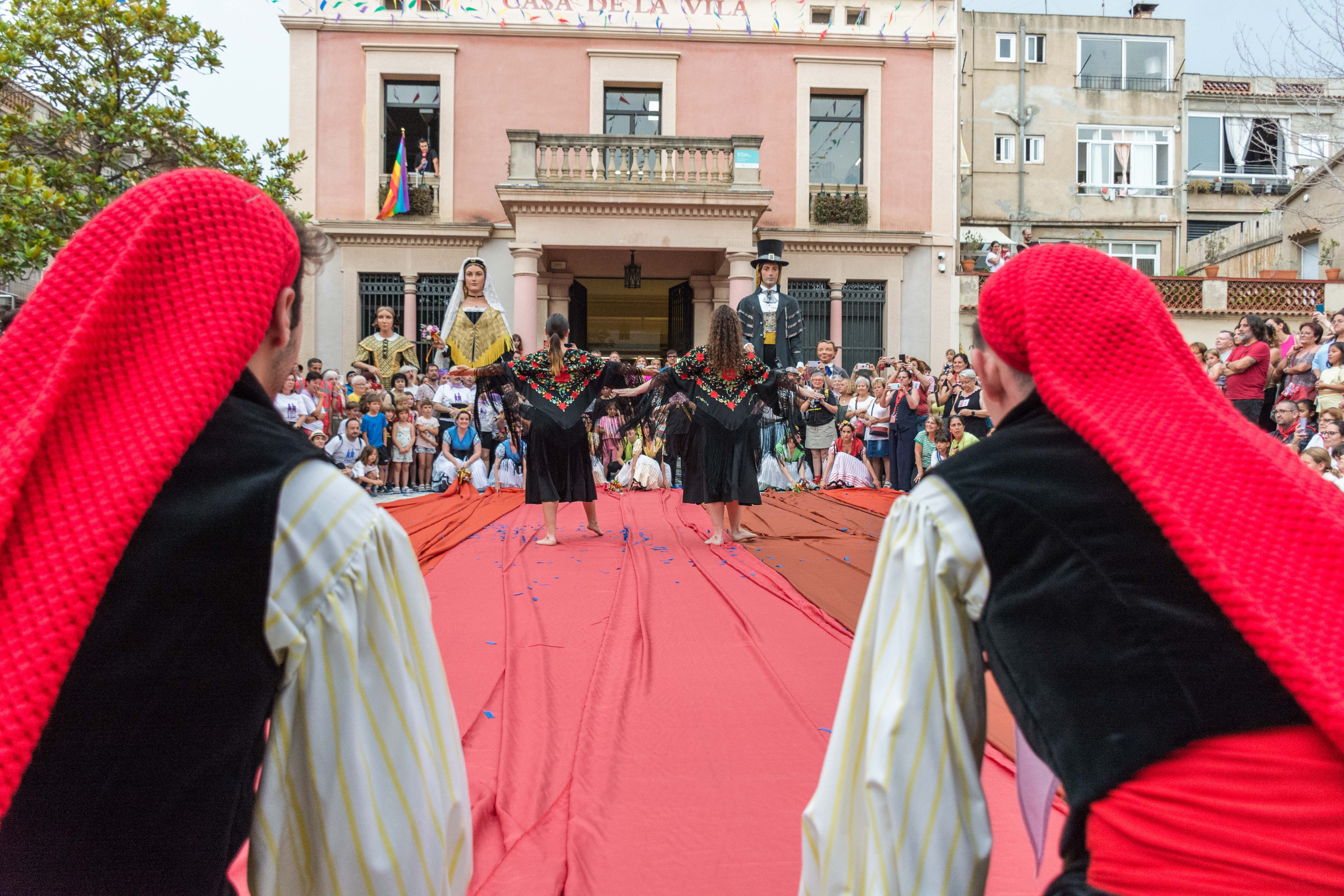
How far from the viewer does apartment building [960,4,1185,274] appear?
2784 centimetres

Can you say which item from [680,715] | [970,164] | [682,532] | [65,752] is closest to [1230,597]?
[65,752]

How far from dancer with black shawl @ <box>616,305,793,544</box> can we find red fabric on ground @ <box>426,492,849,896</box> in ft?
4.63

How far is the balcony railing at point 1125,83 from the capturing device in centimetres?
2861

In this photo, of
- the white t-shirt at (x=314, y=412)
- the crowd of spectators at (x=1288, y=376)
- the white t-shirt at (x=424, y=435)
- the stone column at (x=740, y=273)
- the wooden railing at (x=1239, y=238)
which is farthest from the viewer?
the wooden railing at (x=1239, y=238)

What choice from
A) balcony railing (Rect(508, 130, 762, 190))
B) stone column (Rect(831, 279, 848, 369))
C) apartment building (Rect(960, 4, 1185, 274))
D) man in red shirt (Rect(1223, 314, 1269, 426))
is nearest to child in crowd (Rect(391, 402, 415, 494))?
balcony railing (Rect(508, 130, 762, 190))

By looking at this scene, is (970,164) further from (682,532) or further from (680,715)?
(680,715)

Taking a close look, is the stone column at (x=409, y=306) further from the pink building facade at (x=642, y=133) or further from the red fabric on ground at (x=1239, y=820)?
the red fabric on ground at (x=1239, y=820)

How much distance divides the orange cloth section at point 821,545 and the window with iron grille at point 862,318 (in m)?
7.42

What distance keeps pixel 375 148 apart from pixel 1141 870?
1838cm

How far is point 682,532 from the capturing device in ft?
27.4

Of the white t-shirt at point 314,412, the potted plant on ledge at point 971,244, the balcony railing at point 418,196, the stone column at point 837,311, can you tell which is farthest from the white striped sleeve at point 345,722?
the potted plant on ledge at point 971,244

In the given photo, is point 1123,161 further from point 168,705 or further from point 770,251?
point 168,705

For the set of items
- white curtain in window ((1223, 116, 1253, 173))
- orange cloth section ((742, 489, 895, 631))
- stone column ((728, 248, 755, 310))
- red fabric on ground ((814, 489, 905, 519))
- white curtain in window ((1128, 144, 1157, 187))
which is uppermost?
white curtain in window ((1223, 116, 1253, 173))

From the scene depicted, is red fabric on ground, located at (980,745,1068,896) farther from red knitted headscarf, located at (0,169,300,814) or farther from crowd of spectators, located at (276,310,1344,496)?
crowd of spectators, located at (276,310,1344,496)
